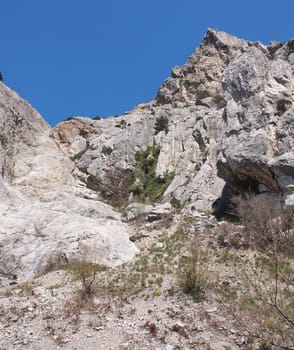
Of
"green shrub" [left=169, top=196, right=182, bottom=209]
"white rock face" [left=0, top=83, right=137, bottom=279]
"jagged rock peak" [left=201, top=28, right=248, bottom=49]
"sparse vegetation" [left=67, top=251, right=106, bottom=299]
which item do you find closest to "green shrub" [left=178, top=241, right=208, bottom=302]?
"sparse vegetation" [left=67, top=251, right=106, bottom=299]

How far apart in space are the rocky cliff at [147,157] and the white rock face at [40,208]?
0.06 meters

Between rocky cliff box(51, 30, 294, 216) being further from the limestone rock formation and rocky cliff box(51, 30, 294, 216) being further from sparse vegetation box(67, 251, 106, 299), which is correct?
sparse vegetation box(67, 251, 106, 299)

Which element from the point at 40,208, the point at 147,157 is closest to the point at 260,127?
the point at 40,208

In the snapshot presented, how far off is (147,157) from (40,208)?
1410 centimetres

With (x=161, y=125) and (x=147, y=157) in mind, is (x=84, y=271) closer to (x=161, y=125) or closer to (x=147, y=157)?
(x=147, y=157)

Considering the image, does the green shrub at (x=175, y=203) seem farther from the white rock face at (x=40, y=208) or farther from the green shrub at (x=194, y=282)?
the green shrub at (x=194, y=282)

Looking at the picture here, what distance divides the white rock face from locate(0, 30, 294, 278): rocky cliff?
63 millimetres

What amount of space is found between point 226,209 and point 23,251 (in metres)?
11.8

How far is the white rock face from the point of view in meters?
16.0

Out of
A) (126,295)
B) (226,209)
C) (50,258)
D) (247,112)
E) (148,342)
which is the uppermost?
(247,112)

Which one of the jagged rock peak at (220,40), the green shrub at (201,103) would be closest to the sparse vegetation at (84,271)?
the green shrub at (201,103)

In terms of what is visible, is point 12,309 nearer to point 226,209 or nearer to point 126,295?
point 126,295

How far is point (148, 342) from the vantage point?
9156mm

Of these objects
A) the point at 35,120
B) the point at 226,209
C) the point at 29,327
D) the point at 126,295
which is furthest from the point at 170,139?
the point at 29,327
